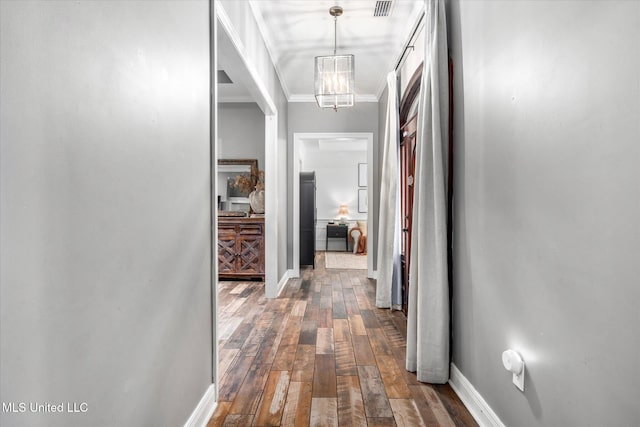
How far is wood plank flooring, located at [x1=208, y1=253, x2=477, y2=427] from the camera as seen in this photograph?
1.77m

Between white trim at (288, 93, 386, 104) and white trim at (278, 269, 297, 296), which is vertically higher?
white trim at (288, 93, 386, 104)

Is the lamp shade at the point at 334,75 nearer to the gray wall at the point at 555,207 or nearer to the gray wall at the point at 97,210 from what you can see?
the gray wall at the point at 555,207

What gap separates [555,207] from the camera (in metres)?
1.16

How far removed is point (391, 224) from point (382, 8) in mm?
1938

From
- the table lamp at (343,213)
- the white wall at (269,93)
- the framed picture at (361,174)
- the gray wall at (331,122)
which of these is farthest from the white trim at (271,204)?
the framed picture at (361,174)

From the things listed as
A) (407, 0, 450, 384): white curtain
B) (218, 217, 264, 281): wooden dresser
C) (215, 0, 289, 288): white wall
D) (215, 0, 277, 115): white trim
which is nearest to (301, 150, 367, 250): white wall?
(215, 0, 289, 288): white wall

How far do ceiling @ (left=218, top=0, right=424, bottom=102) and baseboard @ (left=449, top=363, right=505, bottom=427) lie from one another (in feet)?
7.78

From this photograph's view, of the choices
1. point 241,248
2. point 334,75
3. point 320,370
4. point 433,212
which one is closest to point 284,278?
point 241,248

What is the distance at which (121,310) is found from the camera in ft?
3.36

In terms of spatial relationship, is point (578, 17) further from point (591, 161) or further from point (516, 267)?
point (516, 267)

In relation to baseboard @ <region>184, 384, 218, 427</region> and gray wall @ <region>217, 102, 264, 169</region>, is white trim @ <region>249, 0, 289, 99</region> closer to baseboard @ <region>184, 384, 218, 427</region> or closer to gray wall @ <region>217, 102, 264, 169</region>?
gray wall @ <region>217, 102, 264, 169</region>

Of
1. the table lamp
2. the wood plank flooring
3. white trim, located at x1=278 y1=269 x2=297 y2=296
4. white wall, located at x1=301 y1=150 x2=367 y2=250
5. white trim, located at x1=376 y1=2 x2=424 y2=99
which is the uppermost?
white trim, located at x1=376 y1=2 x2=424 y2=99

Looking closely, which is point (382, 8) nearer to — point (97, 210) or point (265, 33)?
point (265, 33)

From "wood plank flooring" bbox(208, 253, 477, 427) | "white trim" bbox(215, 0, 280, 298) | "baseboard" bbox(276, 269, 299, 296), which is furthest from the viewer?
"baseboard" bbox(276, 269, 299, 296)
